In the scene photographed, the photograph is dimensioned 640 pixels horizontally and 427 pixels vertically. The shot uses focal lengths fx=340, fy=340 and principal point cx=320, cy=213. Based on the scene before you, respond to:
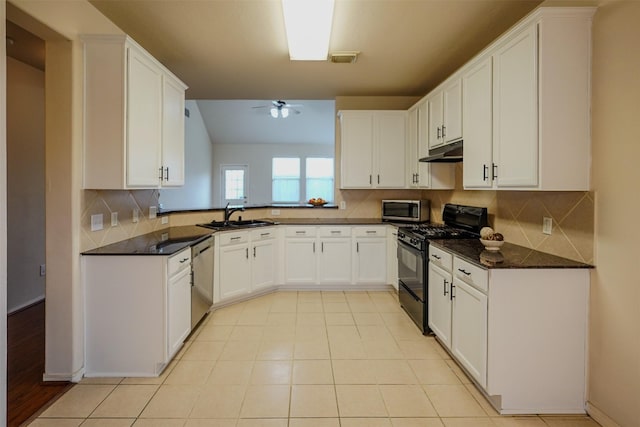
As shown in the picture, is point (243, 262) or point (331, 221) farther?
point (331, 221)

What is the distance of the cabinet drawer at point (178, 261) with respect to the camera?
246cm

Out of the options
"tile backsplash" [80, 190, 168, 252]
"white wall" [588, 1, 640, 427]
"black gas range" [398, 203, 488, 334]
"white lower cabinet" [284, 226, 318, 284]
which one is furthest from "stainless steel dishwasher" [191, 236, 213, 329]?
"white wall" [588, 1, 640, 427]

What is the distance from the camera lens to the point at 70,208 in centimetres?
228

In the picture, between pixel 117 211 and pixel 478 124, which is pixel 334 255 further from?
pixel 117 211

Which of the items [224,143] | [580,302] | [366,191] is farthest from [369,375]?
[224,143]

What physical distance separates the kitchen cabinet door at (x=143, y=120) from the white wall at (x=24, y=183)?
1.96 metres

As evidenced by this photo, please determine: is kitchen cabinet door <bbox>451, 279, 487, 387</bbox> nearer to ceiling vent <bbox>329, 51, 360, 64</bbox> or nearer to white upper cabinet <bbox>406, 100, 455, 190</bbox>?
white upper cabinet <bbox>406, 100, 455, 190</bbox>

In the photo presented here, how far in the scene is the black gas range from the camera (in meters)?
3.06

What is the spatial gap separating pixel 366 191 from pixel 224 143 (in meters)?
6.42

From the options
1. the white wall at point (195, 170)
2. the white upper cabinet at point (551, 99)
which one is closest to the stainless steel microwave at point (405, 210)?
the white upper cabinet at point (551, 99)

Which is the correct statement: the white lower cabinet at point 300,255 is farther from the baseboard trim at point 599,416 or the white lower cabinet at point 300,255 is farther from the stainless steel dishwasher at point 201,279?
the baseboard trim at point 599,416

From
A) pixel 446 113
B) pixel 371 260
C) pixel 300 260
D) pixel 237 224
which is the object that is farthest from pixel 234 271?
pixel 446 113

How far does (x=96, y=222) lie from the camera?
8.27 feet

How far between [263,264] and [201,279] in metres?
1.11
